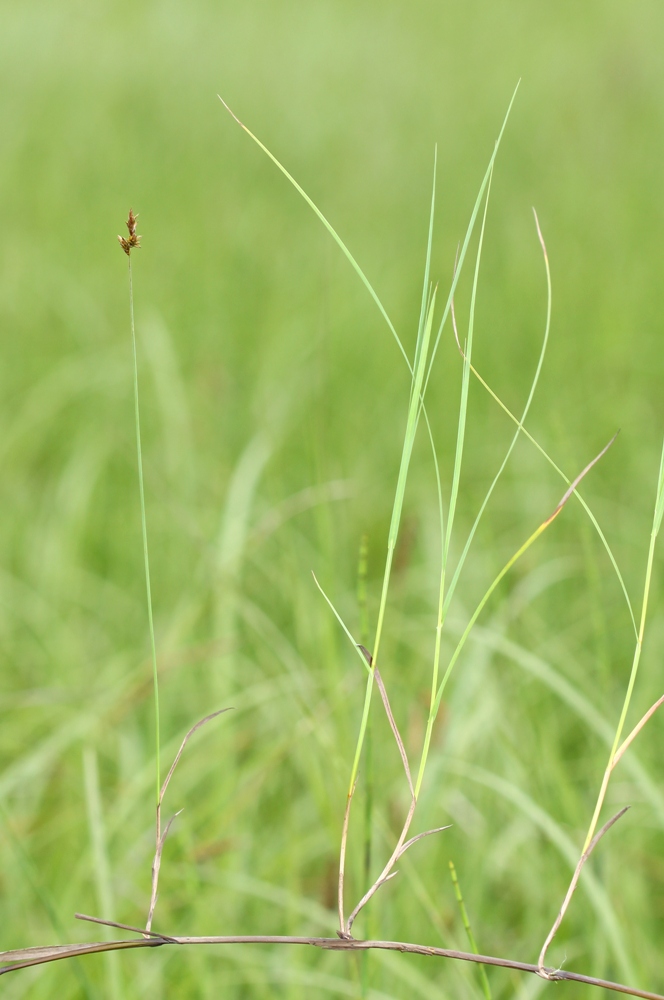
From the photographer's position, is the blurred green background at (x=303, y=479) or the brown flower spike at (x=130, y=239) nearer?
the brown flower spike at (x=130, y=239)

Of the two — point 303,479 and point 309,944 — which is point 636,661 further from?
point 303,479

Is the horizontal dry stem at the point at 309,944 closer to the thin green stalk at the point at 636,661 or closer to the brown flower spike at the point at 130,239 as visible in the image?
the thin green stalk at the point at 636,661

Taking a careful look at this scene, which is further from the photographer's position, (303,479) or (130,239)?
(303,479)

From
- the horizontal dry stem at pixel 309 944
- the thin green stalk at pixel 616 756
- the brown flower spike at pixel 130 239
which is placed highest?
the brown flower spike at pixel 130 239

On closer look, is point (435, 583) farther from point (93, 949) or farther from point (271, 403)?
point (93, 949)

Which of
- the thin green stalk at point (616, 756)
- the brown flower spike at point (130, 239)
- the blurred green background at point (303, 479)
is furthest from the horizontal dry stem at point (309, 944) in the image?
the blurred green background at point (303, 479)

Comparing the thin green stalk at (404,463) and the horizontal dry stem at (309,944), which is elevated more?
the thin green stalk at (404,463)

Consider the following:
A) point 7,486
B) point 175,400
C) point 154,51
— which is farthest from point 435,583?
point 154,51

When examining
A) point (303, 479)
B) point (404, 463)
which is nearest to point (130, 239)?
point (404, 463)

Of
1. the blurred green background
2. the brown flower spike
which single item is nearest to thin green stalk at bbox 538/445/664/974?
the brown flower spike
